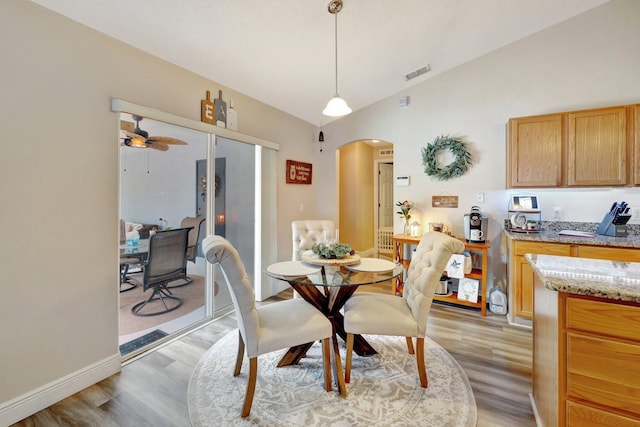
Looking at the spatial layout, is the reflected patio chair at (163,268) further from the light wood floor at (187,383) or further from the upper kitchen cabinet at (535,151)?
the upper kitchen cabinet at (535,151)

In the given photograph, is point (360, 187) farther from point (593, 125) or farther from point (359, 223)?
point (593, 125)

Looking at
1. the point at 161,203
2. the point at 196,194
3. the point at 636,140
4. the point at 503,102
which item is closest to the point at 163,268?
the point at 161,203

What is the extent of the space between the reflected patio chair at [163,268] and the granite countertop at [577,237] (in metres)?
3.53

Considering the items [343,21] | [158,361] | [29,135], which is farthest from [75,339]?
[343,21]

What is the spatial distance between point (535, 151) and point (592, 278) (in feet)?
7.54

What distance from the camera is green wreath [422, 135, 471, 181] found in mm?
3570

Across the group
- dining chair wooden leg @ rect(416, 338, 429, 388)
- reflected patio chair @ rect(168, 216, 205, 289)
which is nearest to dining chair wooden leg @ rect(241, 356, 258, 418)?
dining chair wooden leg @ rect(416, 338, 429, 388)

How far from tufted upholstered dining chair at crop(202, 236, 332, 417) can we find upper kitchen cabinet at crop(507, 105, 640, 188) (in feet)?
8.92

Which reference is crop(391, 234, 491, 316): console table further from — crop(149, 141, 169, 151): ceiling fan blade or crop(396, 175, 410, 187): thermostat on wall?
crop(149, 141, 169, 151): ceiling fan blade

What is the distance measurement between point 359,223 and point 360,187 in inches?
30.6

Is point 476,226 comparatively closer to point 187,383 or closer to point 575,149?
point 575,149

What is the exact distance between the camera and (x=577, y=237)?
2656 millimetres

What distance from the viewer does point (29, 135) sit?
68.4 inches

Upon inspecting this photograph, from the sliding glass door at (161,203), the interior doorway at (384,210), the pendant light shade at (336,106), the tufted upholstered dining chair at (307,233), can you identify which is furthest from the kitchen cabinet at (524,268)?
the interior doorway at (384,210)
